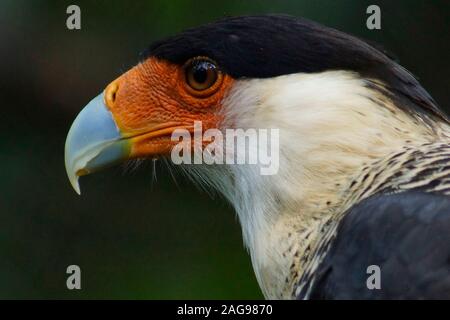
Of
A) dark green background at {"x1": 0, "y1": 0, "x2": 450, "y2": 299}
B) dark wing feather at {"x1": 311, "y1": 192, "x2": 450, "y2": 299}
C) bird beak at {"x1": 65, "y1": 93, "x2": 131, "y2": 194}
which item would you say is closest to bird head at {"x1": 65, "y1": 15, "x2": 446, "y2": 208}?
bird beak at {"x1": 65, "y1": 93, "x2": 131, "y2": 194}

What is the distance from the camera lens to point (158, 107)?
3.77m

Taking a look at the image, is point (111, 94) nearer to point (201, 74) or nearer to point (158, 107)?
point (158, 107)

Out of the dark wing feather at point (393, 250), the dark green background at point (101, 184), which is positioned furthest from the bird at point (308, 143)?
the dark green background at point (101, 184)

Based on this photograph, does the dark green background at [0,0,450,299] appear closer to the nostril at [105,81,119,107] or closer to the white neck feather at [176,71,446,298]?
the nostril at [105,81,119,107]

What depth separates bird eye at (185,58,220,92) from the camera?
12.0 feet

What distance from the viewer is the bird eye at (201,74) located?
365cm

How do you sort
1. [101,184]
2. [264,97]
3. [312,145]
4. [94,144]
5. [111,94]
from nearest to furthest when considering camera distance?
[312,145]
[264,97]
[94,144]
[111,94]
[101,184]

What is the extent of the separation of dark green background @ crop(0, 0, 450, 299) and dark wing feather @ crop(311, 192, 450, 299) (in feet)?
10.0

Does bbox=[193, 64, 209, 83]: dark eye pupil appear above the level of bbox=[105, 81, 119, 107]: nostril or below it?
above

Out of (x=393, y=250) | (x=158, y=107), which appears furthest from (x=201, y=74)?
(x=393, y=250)

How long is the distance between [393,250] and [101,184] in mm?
4173

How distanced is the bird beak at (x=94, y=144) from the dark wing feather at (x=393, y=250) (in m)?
0.94

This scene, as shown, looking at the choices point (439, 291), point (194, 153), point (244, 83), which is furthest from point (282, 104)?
point (439, 291)

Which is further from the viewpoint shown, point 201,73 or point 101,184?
point 101,184
